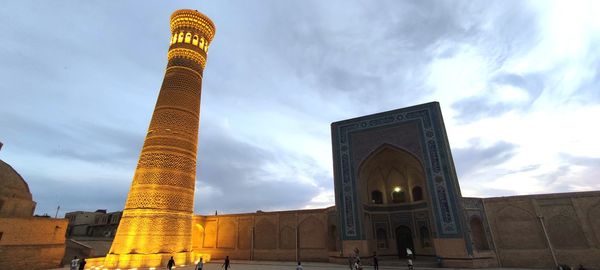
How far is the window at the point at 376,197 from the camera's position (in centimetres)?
1641

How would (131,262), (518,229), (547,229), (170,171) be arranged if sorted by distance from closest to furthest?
1. (131,262)
2. (547,229)
3. (518,229)
4. (170,171)

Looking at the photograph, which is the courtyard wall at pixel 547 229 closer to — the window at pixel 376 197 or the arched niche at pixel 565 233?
the arched niche at pixel 565 233

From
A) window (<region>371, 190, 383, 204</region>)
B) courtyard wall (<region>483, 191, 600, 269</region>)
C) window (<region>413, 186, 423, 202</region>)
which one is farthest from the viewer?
window (<region>371, 190, 383, 204</region>)

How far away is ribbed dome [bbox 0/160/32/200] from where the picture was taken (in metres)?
11.1

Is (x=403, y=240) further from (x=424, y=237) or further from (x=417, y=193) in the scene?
(x=417, y=193)

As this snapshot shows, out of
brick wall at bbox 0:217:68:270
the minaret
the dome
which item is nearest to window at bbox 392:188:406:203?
the minaret

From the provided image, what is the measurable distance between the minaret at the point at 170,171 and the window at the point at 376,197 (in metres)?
9.31

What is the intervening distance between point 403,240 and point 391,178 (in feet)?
10.6

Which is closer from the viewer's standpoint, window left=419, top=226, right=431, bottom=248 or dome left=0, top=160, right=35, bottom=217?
dome left=0, top=160, right=35, bottom=217

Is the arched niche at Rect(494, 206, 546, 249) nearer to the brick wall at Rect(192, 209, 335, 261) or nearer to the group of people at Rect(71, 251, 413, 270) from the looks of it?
the group of people at Rect(71, 251, 413, 270)

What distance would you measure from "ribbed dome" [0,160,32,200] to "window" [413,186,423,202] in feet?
56.1

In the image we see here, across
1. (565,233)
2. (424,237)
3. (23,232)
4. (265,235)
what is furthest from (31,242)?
(565,233)

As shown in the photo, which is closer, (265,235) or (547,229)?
(547,229)

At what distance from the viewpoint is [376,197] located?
1655 centimetres
